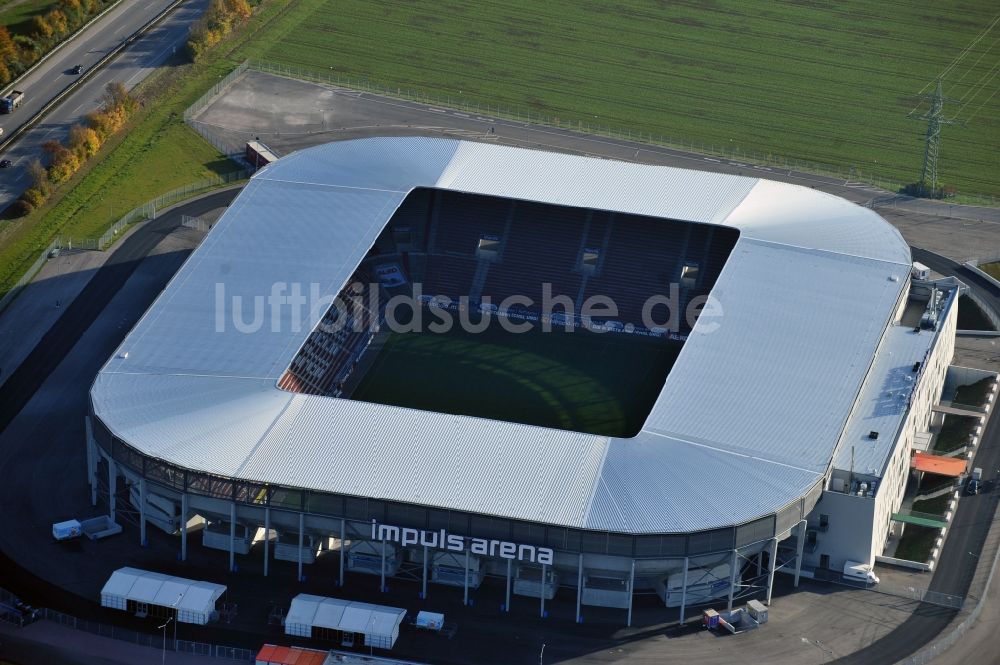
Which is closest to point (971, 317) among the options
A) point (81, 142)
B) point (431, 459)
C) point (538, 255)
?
point (538, 255)

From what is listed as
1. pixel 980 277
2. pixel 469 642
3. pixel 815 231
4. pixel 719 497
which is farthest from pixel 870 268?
pixel 469 642

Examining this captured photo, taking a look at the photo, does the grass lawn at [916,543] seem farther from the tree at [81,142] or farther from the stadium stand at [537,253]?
the tree at [81,142]

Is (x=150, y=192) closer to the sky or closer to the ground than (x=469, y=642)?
closer to the sky

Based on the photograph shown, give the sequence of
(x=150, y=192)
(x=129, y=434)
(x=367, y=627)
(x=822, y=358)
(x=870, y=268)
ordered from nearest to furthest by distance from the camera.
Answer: (x=367, y=627)
(x=129, y=434)
(x=822, y=358)
(x=870, y=268)
(x=150, y=192)

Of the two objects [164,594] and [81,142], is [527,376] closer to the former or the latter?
[164,594]

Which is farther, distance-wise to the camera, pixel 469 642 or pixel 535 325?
pixel 535 325

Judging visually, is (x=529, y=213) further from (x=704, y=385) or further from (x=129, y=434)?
(x=129, y=434)

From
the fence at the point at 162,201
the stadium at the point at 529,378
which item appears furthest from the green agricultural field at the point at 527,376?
the fence at the point at 162,201
